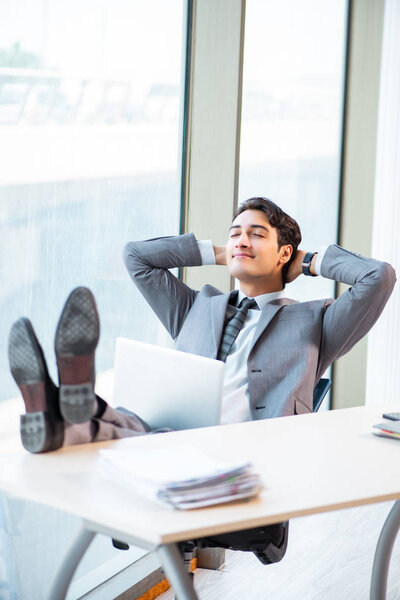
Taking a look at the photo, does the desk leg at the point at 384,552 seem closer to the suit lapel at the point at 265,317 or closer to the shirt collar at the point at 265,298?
the suit lapel at the point at 265,317

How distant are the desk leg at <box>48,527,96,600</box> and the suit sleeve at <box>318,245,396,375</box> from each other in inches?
40.0

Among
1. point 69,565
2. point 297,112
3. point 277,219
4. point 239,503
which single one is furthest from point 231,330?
point 297,112

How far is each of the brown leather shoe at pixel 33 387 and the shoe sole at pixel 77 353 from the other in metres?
0.04

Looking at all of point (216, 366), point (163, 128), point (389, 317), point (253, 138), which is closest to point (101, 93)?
point (163, 128)

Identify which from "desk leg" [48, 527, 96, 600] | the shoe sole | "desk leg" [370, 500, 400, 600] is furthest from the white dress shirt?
the shoe sole

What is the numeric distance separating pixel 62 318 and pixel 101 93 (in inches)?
42.1

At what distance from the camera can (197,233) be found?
290 cm

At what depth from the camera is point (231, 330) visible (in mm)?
2381

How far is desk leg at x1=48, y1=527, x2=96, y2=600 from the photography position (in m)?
1.63

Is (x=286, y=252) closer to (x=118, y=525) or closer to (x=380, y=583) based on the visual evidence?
(x=380, y=583)

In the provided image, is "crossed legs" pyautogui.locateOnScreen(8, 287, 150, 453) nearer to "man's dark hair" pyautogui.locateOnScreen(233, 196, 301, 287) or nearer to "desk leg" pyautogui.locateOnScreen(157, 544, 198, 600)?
"desk leg" pyautogui.locateOnScreen(157, 544, 198, 600)

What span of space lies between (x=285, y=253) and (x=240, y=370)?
1.41 ft

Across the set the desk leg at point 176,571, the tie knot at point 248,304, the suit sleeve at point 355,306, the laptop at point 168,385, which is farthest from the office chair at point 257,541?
the tie knot at point 248,304

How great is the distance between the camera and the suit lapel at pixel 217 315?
2.36 metres
